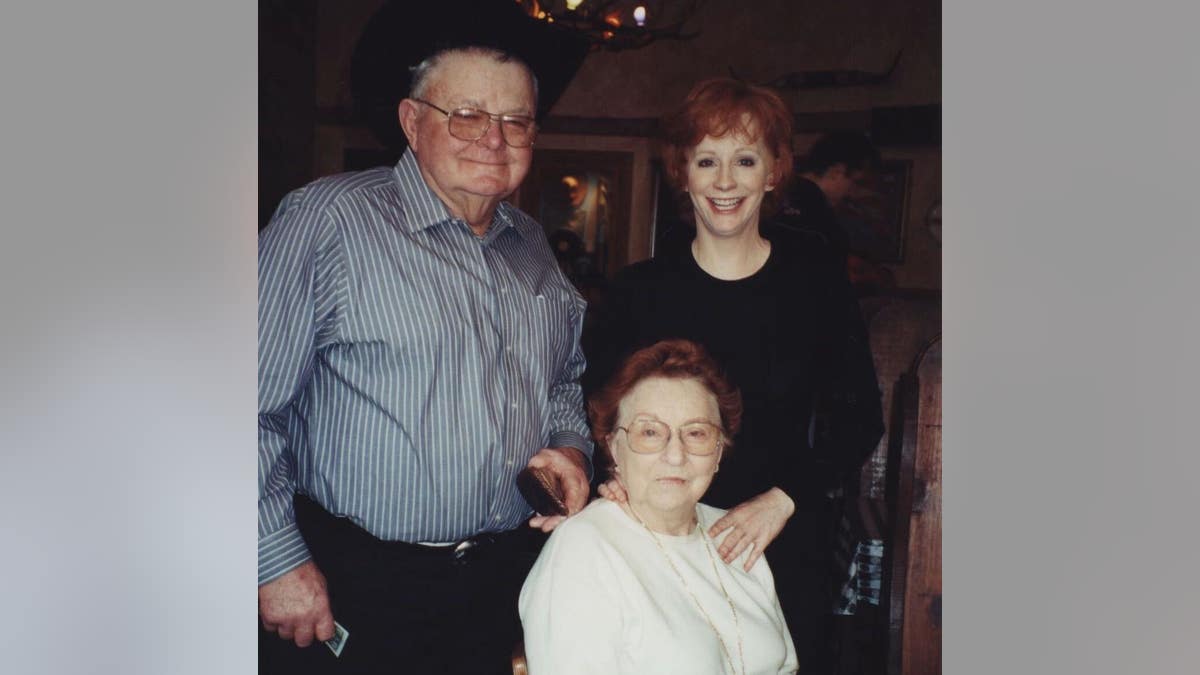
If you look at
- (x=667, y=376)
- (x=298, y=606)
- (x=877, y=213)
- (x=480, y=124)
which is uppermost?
(x=480, y=124)

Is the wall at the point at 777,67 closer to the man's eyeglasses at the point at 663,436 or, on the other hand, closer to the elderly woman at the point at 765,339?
the elderly woman at the point at 765,339

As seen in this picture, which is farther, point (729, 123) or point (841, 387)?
point (841, 387)

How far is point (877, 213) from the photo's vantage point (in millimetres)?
1714

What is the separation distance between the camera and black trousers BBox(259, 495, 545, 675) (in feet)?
5.34

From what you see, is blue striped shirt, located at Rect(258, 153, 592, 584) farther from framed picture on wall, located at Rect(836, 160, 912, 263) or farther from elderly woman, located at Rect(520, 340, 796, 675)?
framed picture on wall, located at Rect(836, 160, 912, 263)

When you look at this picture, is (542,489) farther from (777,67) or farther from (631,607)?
(777,67)

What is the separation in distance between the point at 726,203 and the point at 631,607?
75 cm

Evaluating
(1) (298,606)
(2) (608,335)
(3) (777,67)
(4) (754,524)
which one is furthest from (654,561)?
(3) (777,67)

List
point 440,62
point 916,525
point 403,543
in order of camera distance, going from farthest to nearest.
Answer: point 916,525
point 403,543
point 440,62

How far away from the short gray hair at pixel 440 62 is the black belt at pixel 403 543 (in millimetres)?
780

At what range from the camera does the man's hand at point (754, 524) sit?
1.66 metres

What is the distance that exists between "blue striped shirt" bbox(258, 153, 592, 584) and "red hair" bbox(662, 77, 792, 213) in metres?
0.35

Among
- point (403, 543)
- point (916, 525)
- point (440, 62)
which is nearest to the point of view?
point (440, 62)

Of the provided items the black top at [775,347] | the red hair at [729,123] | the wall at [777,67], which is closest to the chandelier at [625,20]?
the wall at [777,67]
